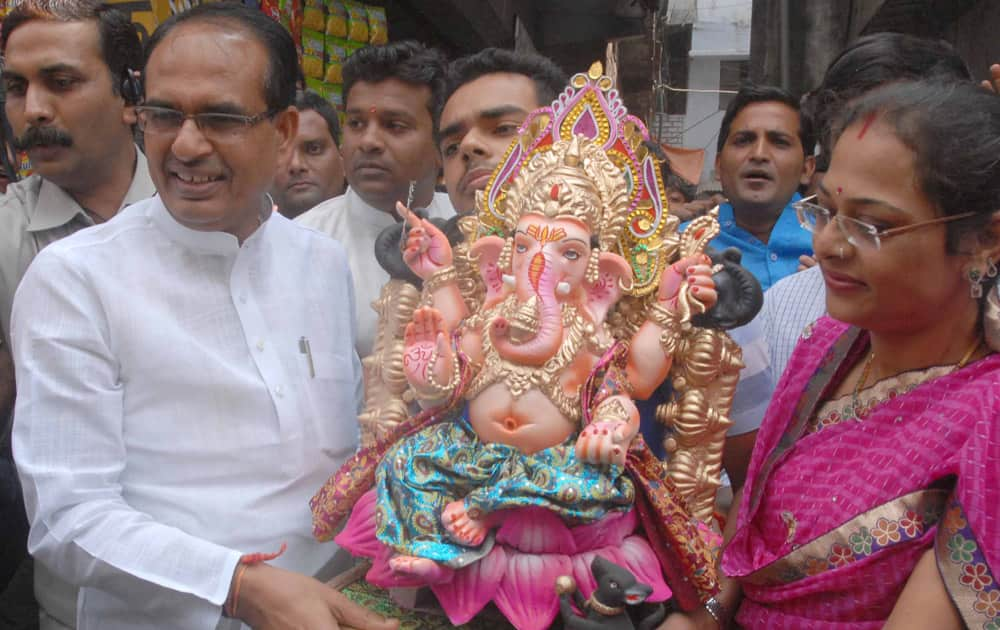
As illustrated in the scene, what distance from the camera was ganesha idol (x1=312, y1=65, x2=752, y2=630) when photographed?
5.84ft

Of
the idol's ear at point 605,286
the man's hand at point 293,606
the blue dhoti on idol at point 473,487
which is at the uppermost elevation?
the idol's ear at point 605,286

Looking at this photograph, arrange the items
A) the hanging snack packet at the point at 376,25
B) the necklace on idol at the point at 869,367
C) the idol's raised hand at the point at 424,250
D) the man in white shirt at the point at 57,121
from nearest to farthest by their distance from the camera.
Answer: the necklace on idol at the point at 869,367
the idol's raised hand at the point at 424,250
the man in white shirt at the point at 57,121
the hanging snack packet at the point at 376,25

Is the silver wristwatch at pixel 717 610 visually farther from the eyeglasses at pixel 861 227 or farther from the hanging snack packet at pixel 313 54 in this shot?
the hanging snack packet at pixel 313 54

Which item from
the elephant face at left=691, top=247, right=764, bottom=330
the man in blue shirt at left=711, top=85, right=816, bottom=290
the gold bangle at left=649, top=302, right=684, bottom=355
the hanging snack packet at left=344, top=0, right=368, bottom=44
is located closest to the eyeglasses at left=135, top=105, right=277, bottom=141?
the gold bangle at left=649, top=302, right=684, bottom=355

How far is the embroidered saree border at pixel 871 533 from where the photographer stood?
4.97 feet

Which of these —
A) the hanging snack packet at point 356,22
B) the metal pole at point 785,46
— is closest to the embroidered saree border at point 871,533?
the hanging snack packet at point 356,22

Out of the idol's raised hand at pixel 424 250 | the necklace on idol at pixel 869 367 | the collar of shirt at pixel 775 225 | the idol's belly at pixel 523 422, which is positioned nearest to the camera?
the necklace on idol at pixel 869 367

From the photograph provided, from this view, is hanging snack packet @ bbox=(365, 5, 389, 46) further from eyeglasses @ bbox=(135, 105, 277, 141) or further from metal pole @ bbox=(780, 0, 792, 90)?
eyeglasses @ bbox=(135, 105, 277, 141)

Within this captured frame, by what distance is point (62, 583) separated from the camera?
85.1 inches

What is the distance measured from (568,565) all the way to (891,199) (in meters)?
0.92

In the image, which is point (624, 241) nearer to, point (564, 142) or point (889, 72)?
point (564, 142)

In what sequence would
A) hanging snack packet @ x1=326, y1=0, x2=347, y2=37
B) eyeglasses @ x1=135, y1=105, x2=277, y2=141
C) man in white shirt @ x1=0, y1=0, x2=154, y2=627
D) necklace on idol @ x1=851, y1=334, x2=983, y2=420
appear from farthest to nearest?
1. hanging snack packet @ x1=326, y1=0, x2=347, y2=37
2. man in white shirt @ x1=0, y1=0, x2=154, y2=627
3. eyeglasses @ x1=135, y1=105, x2=277, y2=141
4. necklace on idol @ x1=851, y1=334, x2=983, y2=420

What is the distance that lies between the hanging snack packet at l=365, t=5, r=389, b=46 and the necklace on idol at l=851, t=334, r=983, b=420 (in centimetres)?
485

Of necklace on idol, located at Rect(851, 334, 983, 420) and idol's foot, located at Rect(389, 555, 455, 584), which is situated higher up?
necklace on idol, located at Rect(851, 334, 983, 420)
